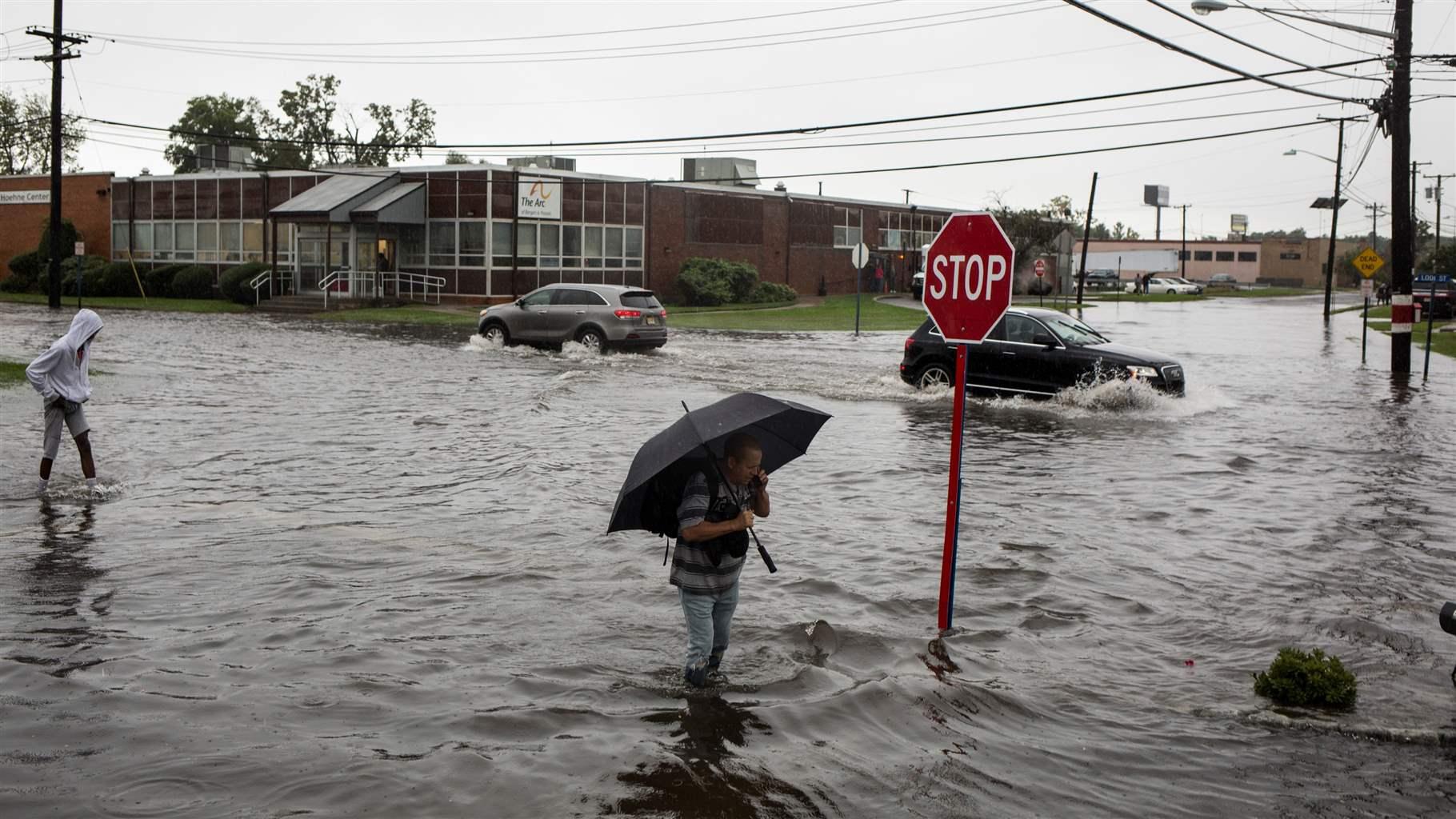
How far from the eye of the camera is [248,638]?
24.2 feet

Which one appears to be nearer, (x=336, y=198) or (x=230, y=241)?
(x=336, y=198)

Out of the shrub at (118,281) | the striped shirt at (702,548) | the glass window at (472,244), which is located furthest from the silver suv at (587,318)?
the shrub at (118,281)

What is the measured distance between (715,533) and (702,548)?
0.19 m

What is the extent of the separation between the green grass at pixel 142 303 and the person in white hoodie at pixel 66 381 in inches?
1406

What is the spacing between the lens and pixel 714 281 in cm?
5641

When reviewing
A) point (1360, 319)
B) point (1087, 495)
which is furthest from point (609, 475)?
point (1360, 319)

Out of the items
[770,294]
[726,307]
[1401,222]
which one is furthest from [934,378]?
[770,294]

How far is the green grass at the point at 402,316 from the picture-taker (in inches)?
1571

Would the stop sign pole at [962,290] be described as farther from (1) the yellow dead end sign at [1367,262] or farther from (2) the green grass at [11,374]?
(1) the yellow dead end sign at [1367,262]

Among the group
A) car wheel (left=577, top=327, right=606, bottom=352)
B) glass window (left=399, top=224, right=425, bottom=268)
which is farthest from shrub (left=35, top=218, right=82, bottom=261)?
car wheel (left=577, top=327, right=606, bottom=352)

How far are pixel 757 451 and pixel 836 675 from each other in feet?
5.46

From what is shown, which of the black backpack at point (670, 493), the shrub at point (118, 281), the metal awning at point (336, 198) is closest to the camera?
the black backpack at point (670, 493)

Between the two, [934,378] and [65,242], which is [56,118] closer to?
[65,242]

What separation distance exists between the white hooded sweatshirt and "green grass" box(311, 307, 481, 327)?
27.0 metres
